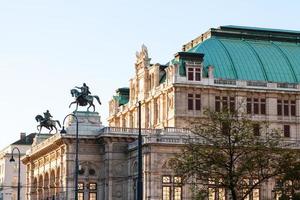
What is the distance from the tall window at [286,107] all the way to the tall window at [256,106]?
2.78 meters

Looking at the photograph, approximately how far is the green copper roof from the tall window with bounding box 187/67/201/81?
3.48m

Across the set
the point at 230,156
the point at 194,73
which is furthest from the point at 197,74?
the point at 230,156

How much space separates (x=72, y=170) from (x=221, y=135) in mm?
51789

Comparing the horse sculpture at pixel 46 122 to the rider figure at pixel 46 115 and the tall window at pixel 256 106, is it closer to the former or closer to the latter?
the rider figure at pixel 46 115

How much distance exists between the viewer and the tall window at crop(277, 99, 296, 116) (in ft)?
456

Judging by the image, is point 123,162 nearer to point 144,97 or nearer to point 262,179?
point 144,97

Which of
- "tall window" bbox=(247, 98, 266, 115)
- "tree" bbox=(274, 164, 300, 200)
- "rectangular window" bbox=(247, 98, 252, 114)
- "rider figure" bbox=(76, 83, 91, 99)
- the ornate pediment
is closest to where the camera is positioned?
"tree" bbox=(274, 164, 300, 200)

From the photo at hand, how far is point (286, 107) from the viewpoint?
140 metres

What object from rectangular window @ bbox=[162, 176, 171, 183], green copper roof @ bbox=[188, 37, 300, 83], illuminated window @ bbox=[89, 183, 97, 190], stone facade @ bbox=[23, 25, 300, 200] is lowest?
illuminated window @ bbox=[89, 183, 97, 190]

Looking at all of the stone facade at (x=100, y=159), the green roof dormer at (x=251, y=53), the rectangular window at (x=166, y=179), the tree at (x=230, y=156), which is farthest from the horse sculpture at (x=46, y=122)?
the tree at (x=230, y=156)

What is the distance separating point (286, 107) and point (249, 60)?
992 centimetres

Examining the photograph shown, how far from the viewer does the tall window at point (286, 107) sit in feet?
456

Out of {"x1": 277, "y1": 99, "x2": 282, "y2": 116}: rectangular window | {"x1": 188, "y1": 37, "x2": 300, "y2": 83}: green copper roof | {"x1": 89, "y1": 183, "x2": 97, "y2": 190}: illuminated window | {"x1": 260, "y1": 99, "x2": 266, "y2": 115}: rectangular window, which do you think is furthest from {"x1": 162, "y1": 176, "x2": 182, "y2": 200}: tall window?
{"x1": 277, "y1": 99, "x2": 282, "y2": 116}: rectangular window

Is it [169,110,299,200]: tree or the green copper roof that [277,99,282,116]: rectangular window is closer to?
the green copper roof
